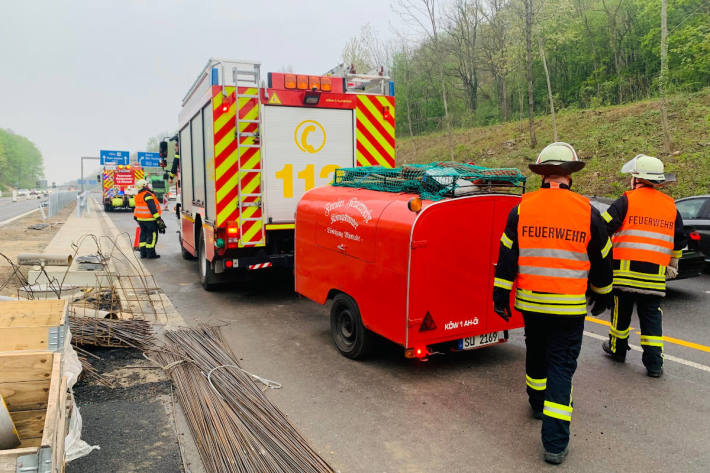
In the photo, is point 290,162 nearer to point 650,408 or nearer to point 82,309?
point 82,309

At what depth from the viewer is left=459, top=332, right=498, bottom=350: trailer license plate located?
185 inches

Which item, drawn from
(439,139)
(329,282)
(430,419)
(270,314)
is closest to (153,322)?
(270,314)

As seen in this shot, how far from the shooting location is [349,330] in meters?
5.35

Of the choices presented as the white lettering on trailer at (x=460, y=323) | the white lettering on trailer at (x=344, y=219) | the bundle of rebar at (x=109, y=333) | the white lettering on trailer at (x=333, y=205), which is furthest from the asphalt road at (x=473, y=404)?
the white lettering on trailer at (x=333, y=205)

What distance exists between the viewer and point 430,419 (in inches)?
155

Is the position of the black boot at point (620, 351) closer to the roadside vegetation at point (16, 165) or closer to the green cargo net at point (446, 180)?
the green cargo net at point (446, 180)

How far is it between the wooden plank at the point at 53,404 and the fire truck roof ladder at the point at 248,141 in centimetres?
467

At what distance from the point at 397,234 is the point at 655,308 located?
100 inches

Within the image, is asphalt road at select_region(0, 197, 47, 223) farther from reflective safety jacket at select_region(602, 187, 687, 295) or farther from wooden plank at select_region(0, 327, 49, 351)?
reflective safety jacket at select_region(602, 187, 687, 295)

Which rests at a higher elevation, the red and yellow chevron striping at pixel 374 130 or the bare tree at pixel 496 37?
the bare tree at pixel 496 37

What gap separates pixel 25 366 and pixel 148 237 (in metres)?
9.80

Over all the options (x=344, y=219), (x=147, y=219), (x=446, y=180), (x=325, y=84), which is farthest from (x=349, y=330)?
(x=147, y=219)

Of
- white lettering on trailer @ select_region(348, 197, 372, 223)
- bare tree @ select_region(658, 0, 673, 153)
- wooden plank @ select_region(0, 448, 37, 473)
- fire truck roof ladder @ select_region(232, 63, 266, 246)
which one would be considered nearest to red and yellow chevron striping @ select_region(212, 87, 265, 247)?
fire truck roof ladder @ select_region(232, 63, 266, 246)

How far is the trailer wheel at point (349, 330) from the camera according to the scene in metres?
5.07
